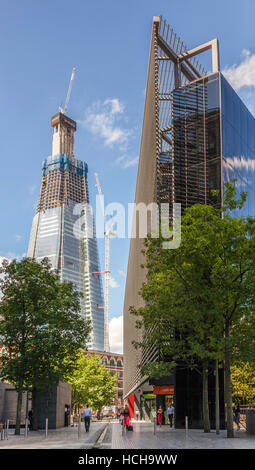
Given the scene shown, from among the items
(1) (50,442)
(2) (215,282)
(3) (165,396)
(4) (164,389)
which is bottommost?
(1) (50,442)

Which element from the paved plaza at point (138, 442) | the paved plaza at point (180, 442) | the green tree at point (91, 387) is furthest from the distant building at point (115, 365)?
the paved plaza at point (180, 442)

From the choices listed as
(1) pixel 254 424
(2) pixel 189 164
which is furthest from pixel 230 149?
(1) pixel 254 424

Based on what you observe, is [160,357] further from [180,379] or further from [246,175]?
[246,175]

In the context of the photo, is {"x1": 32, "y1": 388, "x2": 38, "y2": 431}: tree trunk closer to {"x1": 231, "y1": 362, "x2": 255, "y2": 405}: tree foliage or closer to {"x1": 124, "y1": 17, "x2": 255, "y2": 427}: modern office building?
{"x1": 124, "y1": 17, "x2": 255, "y2": 427}: modern office building

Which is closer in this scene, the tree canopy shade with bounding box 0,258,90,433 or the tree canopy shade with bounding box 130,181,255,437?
the tree canopy shade with bounding box 130,181,255,437

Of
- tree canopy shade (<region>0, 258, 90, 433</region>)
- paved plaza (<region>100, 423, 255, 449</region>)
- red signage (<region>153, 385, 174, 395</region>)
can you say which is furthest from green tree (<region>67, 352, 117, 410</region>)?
paved plaza (<region>100, 423, 255, 449</region>)

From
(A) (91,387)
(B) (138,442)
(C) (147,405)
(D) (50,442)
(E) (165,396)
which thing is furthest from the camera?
(A) (91,387)

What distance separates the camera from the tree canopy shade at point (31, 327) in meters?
33.1

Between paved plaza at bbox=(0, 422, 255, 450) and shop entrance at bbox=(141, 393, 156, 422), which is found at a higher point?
paved plaza at bbox=(0, 422, 255, 450)

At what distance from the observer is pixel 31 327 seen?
3341cm

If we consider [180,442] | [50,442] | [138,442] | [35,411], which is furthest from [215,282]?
[35,411]

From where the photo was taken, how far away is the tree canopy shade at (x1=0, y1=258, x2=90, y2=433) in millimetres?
33062

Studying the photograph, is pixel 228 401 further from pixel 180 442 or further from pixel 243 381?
pixel 243 381

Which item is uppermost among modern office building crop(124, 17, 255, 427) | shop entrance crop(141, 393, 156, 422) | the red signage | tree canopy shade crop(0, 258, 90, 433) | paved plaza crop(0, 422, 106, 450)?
modern office building crop(124, 17, 255, 427)
